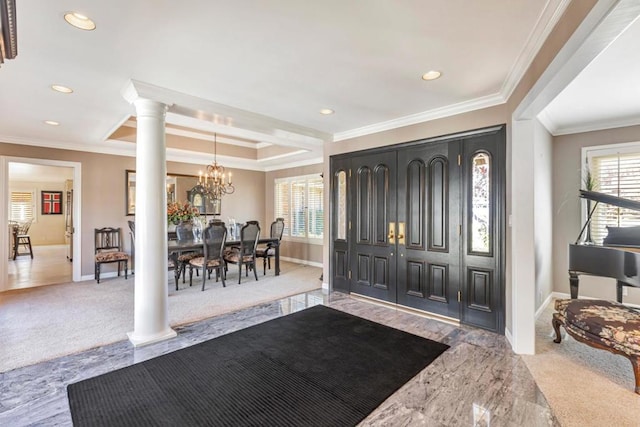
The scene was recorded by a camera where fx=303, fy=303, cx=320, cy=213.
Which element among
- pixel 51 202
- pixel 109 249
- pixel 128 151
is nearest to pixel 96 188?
pixel 128 151

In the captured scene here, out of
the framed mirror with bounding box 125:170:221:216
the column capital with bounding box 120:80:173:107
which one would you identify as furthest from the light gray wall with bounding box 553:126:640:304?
the framed mirror with bounding box 125:170:221:216

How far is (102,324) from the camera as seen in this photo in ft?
11.9

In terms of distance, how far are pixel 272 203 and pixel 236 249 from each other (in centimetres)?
247

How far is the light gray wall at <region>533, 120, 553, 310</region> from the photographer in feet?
12.5

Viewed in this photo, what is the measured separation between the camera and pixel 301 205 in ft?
26.1

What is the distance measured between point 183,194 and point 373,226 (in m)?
4.87

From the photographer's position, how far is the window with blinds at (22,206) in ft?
36.5

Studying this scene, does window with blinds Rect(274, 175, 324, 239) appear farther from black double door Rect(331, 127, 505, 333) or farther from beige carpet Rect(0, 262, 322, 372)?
black double door Rect(331, 127, 505, 333)

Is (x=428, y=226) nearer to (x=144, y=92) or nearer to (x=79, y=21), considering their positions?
(x=144, y=92)

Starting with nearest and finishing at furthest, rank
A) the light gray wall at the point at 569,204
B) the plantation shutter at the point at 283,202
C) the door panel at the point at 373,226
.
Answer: the light gray wall at the point at 569,204, the door panel at the point at 373,226, the plantation shutter at the point at 283,202

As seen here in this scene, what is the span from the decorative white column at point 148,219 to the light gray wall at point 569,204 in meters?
5.42

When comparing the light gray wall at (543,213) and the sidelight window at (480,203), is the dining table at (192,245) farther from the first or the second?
the light gray wall at (543,213)

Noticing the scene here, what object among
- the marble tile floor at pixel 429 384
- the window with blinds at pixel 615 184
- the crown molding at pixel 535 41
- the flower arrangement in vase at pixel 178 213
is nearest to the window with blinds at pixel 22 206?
the flower arrangement in vase at pixel 178 213

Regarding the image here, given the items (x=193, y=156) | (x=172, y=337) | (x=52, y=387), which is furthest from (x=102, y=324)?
(x=193, y=156)
